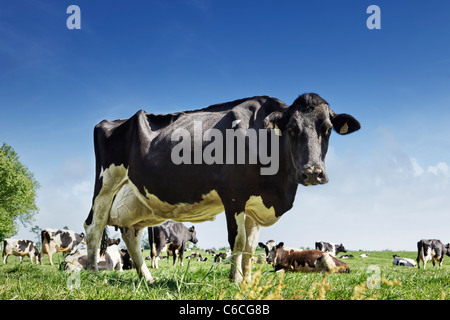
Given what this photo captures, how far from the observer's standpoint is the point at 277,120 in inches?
210

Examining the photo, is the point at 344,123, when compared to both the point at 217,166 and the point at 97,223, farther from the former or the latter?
the point at 97,223

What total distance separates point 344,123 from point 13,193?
33.7m

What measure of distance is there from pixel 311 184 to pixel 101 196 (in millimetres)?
4010

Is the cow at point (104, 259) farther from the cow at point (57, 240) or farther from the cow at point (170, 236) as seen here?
the cow at point (57, 240)

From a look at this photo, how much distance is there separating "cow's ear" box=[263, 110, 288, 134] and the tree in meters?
32.3

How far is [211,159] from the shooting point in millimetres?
5586

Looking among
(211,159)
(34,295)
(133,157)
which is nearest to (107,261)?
(133,157)

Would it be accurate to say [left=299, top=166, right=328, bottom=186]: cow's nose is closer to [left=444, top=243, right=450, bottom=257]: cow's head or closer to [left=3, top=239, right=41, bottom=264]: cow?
[left=3, top=239, right=41, bottom=264]: cow

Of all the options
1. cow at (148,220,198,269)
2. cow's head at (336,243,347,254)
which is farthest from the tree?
cow's head at (336,243,347,254)

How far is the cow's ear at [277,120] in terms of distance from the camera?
5270 mm

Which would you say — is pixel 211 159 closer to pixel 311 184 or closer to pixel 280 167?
pixel 280 167

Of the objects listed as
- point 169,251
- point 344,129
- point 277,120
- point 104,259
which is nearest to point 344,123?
point 344,129

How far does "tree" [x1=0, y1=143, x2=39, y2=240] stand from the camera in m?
32.7
